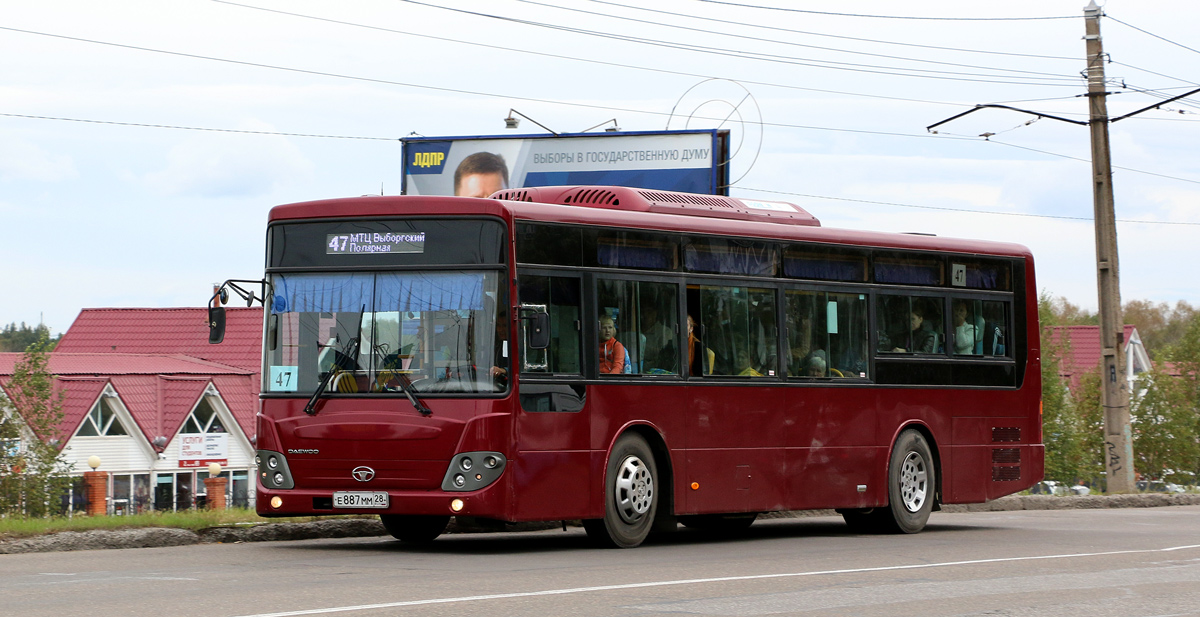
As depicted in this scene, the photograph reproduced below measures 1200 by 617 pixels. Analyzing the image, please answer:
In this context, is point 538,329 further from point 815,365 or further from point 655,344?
point 815,365

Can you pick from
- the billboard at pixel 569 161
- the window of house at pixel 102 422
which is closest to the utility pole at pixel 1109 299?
the billboard at pixel 569 161

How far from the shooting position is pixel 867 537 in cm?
1745

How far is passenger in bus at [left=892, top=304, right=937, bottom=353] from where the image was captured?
715 inches

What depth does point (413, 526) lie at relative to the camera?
608 inches

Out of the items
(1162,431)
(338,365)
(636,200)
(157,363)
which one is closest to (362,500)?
(338,365)

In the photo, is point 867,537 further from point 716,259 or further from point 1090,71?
point 1090,71

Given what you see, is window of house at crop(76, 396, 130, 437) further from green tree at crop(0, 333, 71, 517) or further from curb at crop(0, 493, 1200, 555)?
curb at crop(0, 493, 1200, 555)

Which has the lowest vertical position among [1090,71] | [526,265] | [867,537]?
[867,537]

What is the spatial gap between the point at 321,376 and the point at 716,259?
13.3 ft

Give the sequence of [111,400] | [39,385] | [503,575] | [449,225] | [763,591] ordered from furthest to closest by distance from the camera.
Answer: [111,400] → [39,385] → [449,225] → [503,575] → [763,591]

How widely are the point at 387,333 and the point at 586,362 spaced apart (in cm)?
178

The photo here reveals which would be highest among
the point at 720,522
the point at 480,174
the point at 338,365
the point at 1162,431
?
the point at 480,174

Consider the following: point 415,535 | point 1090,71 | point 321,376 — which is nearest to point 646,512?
point 415,535

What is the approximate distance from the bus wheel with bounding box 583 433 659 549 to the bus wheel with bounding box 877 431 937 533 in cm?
394
